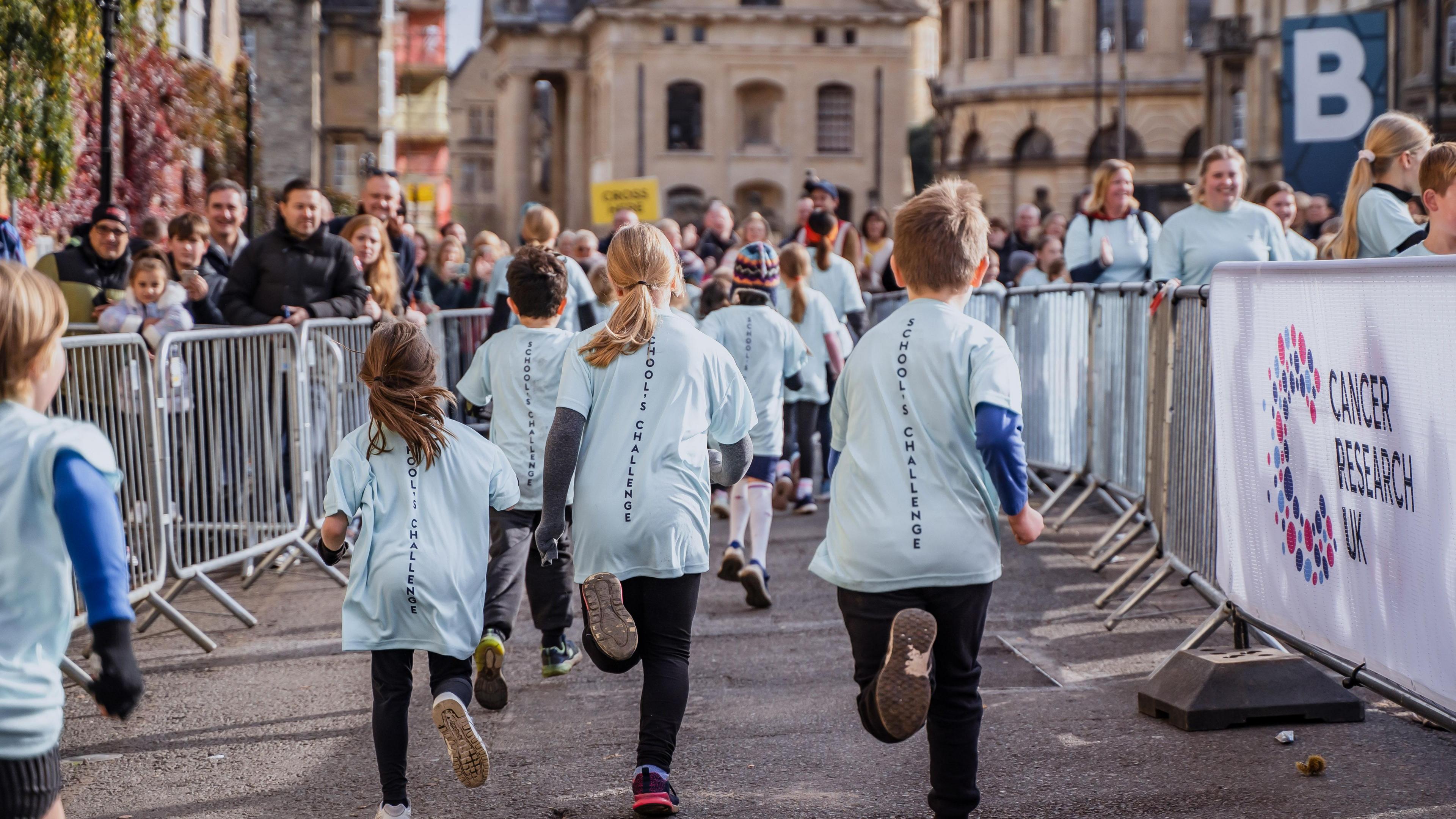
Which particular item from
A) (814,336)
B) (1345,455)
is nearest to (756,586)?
(814,336)

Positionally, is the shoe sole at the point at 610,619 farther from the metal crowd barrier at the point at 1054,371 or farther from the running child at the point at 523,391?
the metal crowd barrier at the point at 1054,371

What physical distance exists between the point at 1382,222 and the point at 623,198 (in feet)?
57.6

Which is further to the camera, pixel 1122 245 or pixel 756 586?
pixel 1122 245

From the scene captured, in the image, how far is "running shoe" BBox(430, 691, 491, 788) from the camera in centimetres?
466

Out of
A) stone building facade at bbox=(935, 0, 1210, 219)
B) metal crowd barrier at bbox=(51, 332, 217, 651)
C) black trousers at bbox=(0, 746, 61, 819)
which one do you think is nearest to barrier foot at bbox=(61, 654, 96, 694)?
metal crowd barrier at bbox=(51, 332, 217, 651)

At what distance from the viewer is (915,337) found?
4488 mm

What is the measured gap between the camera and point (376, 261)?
10.6 metres

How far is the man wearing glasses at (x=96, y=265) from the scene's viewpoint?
9531mm

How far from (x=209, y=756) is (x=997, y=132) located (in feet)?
222

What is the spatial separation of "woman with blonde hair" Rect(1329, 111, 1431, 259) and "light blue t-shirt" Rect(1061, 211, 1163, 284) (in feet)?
11.1

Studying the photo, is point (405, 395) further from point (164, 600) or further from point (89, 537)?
point (164, 600)

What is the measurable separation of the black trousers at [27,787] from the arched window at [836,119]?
73.2 meters

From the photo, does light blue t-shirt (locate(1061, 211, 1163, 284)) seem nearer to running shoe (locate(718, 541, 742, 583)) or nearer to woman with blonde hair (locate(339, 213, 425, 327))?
running shoe (locate(718, 541, 742, 583))

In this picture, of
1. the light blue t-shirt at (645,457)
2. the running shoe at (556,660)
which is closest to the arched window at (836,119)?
the running shoe at (556,660)
